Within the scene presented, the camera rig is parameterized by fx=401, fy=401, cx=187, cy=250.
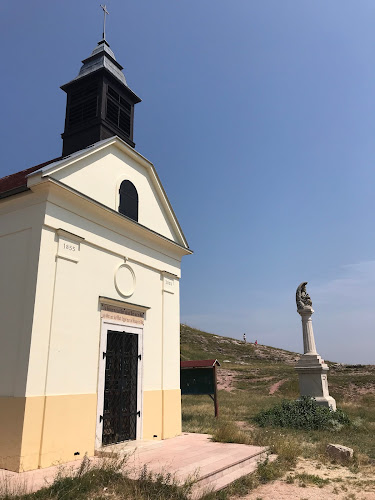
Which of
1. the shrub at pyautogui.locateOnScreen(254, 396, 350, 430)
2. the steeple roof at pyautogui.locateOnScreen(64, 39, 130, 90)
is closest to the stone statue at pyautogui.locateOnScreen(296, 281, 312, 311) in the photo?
the shrub at pyautogui.locateOnScreen(254, 396, 350, 430)

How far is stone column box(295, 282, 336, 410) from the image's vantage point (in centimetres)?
1664

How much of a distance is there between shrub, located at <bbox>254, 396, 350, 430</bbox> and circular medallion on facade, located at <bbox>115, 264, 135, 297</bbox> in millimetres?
8308

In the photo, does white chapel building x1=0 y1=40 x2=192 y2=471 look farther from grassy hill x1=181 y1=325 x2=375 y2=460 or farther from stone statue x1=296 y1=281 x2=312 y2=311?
stone statue x1=296 y1=281 x2=312 y2=311

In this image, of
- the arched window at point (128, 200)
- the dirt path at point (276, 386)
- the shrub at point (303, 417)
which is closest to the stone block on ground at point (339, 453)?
the shrub at point (303, 417)

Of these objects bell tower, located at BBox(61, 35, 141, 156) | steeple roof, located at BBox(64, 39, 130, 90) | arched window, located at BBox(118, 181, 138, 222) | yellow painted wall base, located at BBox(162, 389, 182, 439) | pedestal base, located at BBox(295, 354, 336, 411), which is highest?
steeple roof, located at BBox(64, 39, 130, 90)

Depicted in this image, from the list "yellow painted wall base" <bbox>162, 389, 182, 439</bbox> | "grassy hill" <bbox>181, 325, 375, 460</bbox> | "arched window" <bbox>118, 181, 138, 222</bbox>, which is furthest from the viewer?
"grassy hill" <bbox>181, 325, 375, 460</bbox>

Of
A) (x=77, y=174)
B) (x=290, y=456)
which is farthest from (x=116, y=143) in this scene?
(x=290, y=456)

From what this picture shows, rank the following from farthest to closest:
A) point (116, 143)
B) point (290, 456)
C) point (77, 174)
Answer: point (116, 143) < point (77, 174) < point (290, 456)

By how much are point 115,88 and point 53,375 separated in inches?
362

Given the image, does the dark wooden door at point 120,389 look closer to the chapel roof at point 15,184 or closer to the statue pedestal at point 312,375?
the chapel roof at point 15,184

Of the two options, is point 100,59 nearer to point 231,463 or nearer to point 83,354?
point 83,354

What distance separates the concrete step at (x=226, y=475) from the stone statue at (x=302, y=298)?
10219 millimetres

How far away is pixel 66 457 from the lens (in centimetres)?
811

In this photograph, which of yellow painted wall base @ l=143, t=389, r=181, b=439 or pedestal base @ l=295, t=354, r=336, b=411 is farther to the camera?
pedestal base @ l=295, t=354, r=336, b=411
